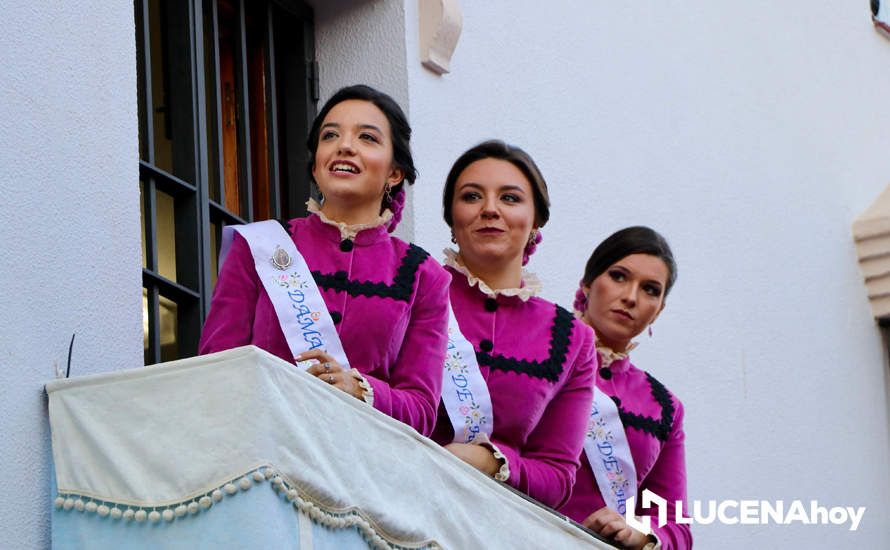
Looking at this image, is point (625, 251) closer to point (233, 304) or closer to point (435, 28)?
point (435, 28)

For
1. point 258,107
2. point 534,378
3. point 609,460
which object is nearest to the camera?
point 534,378

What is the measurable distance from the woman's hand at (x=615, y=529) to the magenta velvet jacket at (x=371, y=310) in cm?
96

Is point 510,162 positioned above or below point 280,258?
above

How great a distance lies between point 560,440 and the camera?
5.66m

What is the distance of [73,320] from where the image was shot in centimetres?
504

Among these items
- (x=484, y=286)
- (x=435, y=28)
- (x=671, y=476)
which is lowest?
(x=671, y=476)

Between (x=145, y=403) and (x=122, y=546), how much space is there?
0.97 feet

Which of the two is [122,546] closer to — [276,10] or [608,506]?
[608,506]

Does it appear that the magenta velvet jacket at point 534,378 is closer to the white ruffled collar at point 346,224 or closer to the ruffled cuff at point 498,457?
the ruffled cuff at point 498,457

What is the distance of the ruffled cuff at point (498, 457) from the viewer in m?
5.32

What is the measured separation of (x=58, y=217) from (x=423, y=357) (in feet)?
3.05

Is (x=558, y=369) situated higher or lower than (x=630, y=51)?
lower

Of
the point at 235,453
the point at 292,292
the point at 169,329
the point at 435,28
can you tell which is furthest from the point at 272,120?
the point at 235,453

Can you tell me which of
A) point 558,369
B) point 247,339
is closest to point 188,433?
point 247,339
